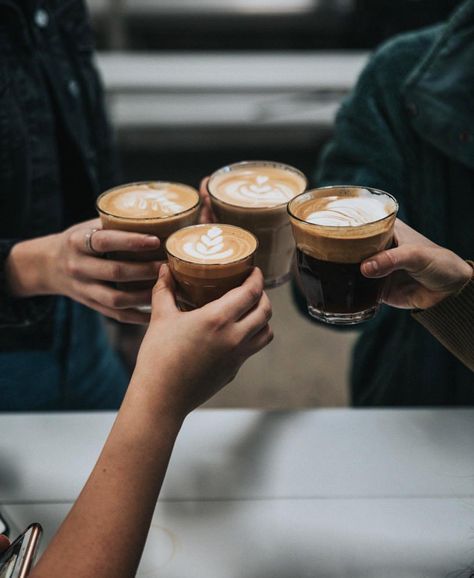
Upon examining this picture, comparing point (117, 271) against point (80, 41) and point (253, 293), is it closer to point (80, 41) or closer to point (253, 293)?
point (253, 293)

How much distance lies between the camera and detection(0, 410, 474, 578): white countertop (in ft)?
3.20

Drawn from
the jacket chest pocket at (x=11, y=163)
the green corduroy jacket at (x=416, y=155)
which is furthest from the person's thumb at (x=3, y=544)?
the green corduroy jacket at (x=416, y=155)

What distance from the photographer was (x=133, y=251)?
3.41 ft

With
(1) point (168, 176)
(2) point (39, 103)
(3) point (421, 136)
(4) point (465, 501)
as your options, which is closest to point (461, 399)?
(4) point (465, 501)

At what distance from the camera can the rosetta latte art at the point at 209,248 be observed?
3.18 ft

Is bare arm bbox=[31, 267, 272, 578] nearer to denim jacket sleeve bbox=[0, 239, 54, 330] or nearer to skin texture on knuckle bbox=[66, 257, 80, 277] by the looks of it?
skin texture on knuckle bbox=[66, 257, 80, 277]

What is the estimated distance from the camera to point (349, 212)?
970 millimetres

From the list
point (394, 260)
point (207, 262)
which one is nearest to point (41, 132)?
→ point (207, 262)

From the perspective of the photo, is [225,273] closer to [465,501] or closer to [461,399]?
[465,501]

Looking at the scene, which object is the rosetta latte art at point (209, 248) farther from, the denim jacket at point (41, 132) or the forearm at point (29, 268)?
the denim jacket at point (41, 132)

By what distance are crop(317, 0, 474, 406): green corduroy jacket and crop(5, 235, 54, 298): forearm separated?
67 centimetres

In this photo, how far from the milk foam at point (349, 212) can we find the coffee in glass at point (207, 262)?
0.11 m

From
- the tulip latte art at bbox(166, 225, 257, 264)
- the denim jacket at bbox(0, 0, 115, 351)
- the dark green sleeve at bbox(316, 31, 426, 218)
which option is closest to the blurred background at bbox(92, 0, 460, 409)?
the denim jacket at bbox(0, 0, 115, 351)

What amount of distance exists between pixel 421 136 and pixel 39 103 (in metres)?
0.82
